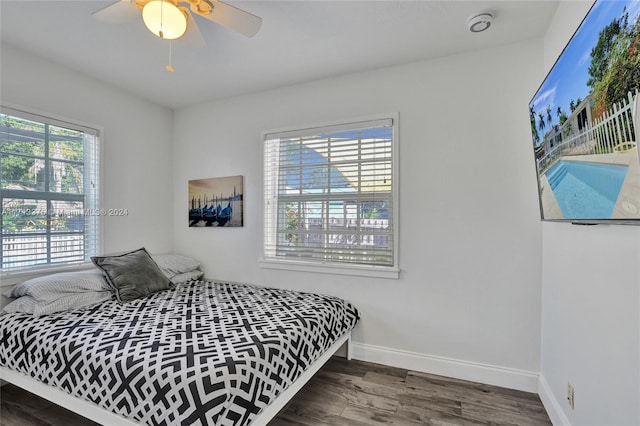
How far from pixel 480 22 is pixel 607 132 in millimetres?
Answer: 1365

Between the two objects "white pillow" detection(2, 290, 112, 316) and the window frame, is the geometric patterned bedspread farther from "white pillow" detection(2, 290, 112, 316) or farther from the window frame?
the window frame

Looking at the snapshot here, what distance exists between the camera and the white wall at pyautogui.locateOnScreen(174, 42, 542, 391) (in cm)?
221

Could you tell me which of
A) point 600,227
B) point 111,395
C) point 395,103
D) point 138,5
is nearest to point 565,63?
point 600,227

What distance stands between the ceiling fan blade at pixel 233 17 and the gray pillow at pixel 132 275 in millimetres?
2072

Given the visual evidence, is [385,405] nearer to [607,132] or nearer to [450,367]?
[450,367]

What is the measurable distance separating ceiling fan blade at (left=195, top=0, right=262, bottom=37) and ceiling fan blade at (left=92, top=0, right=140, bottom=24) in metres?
0.34

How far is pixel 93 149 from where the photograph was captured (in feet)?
9.39

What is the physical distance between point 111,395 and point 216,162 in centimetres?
240

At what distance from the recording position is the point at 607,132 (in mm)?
1007

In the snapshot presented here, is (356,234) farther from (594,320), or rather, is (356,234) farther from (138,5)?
(138,5)

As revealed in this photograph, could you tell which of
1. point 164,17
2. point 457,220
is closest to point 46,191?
point 164,17

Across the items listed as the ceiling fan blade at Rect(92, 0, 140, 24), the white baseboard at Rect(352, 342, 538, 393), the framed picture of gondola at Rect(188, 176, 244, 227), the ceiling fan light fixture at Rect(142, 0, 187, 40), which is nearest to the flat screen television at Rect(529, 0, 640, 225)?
the white baseboard at Rect(352, 342, 538, 393)

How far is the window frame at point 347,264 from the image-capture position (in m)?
2.56

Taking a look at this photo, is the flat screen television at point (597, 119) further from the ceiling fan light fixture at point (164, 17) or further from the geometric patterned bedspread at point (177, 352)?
the ceiling fan light fixture at point (164, 17)
